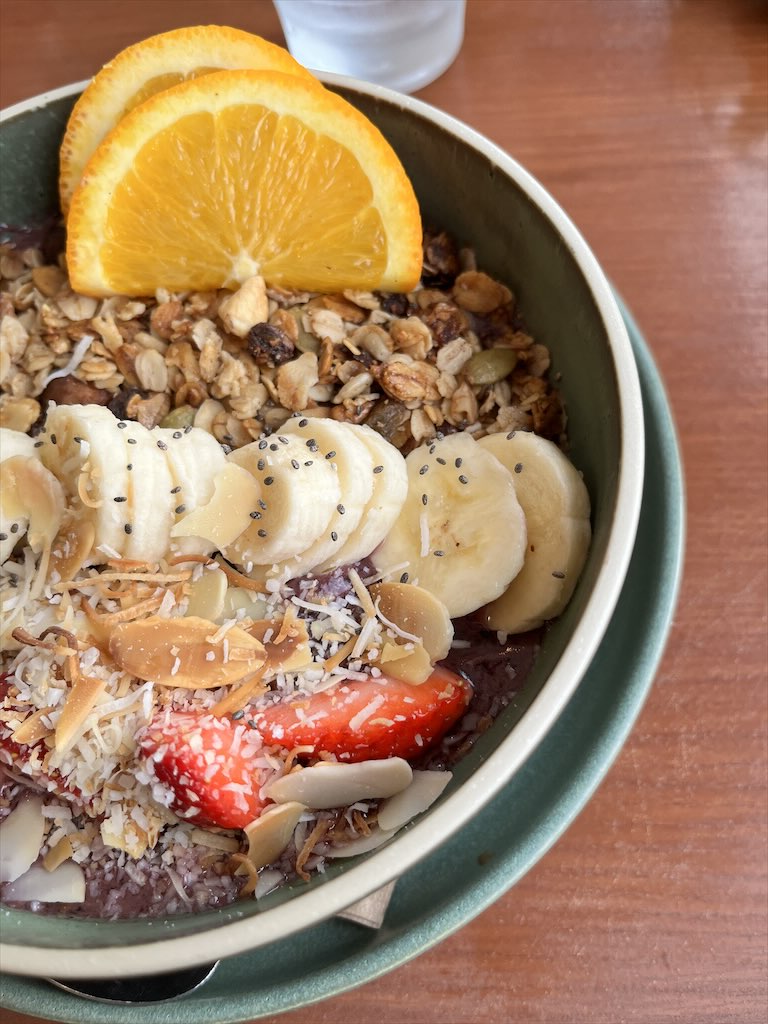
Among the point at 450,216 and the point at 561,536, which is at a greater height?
the point at 450,216

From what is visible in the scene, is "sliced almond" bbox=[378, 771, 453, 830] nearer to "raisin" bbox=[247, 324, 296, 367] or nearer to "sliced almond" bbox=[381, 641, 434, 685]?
"sliced almond" bbox=[381, 641, 434, 685]

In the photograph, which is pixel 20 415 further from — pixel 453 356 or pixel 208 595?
pixel 453 356

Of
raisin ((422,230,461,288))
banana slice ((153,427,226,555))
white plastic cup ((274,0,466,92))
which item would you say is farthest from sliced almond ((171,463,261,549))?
white plastic cup ((274,0,466,92))

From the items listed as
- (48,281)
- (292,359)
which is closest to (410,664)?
(292,359)

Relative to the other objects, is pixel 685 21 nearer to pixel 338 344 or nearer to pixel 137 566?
pixel 338 344

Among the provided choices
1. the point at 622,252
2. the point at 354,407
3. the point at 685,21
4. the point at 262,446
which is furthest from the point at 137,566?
the point at 685,21

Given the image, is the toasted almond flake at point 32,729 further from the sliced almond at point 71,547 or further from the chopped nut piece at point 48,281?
the chopped nut piece at point 48,281

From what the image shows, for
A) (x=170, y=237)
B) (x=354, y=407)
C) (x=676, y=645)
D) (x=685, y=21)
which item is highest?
(x=685, y=21)
